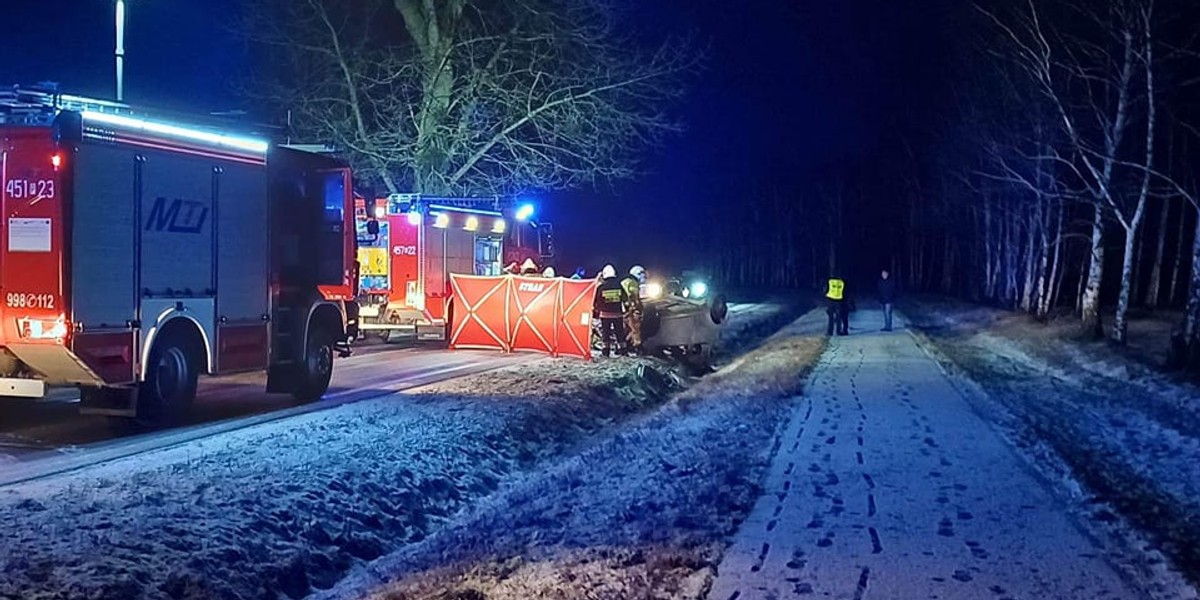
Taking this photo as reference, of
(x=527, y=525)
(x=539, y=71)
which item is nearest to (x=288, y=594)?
(x=527, y=525)

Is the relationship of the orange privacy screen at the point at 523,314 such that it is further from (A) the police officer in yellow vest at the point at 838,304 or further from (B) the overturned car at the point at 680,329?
(A) the police officer in yellow vest at the point at 838,304

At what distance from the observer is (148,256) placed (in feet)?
43.3

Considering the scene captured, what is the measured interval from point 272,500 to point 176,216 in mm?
5167

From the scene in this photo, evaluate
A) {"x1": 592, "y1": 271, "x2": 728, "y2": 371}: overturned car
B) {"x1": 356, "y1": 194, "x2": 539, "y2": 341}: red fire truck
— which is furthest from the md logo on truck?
{"x1": 356, "y1": 194, "x2": 539, "y2": 341}: red fire truck

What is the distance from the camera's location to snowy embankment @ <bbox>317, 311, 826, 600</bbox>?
24.1 ft

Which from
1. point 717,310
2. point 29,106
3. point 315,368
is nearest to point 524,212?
point 717,310

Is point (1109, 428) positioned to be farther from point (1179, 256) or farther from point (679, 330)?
point (1179, 256)

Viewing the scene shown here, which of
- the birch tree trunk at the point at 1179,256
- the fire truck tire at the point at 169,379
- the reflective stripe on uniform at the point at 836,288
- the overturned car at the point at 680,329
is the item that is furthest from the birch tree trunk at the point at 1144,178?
the birch tree trunk at the point at 1179,256

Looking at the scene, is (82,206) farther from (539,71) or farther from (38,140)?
(539,71)

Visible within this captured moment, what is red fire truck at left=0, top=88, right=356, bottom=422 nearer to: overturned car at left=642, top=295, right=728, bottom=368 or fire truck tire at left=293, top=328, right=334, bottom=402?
fire truck tire at left=293, top=328, right=334, bottom=402

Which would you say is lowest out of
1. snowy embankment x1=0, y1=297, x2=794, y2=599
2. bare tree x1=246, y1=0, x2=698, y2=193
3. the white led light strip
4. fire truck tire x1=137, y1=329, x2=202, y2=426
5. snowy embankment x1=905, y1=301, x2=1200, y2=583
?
snowy embankment x1=0, y1=297, x2=794, y2=599

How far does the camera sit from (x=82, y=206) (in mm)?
12289

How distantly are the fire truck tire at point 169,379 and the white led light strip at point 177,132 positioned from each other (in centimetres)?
225

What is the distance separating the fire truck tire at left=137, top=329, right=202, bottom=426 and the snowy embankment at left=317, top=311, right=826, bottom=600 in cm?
412
